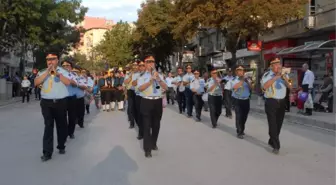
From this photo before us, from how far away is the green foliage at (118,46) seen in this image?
189 ft

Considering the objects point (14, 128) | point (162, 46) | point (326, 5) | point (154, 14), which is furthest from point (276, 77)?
point (162, 46)

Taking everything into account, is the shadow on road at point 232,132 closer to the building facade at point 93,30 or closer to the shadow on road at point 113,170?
the shadow on road at point 113,170

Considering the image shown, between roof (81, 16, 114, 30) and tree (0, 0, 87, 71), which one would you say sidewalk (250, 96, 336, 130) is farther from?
roof (81, 16, 114, 30)

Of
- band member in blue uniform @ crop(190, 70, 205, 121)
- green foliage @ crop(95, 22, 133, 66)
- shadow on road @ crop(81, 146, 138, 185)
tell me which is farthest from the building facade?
shadow on road @ crop(81, 146, 138, 185)

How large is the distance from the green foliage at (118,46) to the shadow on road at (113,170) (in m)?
48.3

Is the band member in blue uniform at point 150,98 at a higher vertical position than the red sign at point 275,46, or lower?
lower

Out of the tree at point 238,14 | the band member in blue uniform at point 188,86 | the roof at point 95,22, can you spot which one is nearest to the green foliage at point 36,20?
the tree at point 238,14

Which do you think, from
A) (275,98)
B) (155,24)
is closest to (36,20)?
(155,24)

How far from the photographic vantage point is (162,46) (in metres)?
51.2

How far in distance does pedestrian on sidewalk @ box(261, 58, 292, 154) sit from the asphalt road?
0.39 meters

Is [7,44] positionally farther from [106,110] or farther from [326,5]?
[326,5]

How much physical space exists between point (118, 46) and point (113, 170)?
172ft

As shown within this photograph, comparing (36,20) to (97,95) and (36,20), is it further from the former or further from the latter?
(97,95)

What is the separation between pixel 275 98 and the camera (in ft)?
30.0
